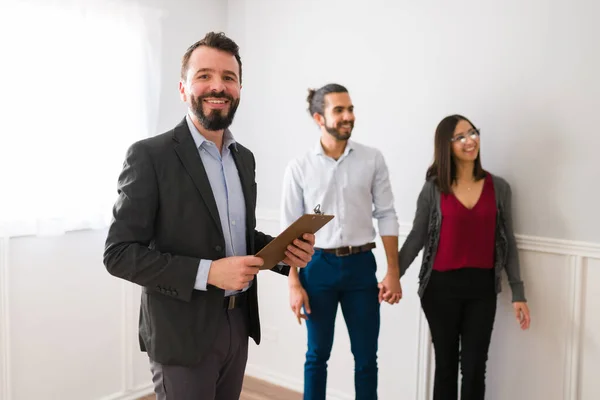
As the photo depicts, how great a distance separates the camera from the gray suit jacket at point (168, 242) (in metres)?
1.45

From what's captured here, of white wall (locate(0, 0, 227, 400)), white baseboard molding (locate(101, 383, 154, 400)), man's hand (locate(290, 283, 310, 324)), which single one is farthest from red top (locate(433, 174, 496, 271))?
white baseboard molding (locate(101, 383, 154, 400))

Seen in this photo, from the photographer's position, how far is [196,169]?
156cm

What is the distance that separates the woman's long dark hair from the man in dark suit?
1098mm

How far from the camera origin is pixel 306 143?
11.1ft

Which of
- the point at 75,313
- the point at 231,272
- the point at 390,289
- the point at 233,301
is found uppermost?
the point at 231,272

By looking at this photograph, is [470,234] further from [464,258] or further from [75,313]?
[75,313]

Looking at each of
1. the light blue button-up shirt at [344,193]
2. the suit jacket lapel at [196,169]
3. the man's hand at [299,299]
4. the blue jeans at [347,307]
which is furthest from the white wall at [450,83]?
the suit jacket lapel at [196,169]

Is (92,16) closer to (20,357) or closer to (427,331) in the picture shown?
(20,357)

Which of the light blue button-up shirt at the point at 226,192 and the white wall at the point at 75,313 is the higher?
the light blue button-up shirt at the point at 226,192

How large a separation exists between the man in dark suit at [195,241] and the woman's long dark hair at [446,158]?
1.10 metres

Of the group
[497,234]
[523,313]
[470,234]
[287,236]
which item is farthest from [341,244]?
[287,236]

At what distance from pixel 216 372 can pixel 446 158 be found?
1.46m

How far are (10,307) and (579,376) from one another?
268 centimetres

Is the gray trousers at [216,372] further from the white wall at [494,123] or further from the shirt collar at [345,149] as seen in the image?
the white wall at [494,123]
